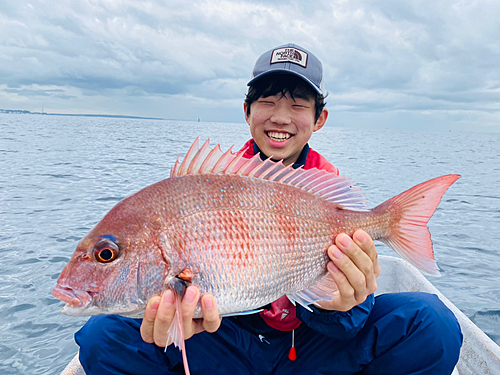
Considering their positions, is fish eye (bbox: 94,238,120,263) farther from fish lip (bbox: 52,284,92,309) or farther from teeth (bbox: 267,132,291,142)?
teeth (bbox: 267,132,291,142)

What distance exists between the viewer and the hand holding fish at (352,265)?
2.07 metres

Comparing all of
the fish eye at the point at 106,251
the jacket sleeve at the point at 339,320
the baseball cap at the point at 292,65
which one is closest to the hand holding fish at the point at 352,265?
the jacket sleeve at the point at 339,320

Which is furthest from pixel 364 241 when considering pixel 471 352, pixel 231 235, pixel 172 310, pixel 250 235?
pixel 471 352

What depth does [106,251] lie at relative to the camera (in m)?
1.74

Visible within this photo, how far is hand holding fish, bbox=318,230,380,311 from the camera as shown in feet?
6.79

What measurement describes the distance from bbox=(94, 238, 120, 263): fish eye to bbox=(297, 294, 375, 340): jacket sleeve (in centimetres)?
140

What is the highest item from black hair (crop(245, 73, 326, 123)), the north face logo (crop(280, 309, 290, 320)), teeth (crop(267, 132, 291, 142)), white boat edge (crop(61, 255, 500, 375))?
black hair (crop(245, 73, 326, 123))

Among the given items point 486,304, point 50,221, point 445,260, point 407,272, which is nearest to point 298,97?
point 407,272

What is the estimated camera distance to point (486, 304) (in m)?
5.58

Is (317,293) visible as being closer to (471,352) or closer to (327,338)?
(327,338)

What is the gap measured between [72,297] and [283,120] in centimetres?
218

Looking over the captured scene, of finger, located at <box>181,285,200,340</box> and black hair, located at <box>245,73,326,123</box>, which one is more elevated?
black hair, located at <box>245,73,326,123</box>

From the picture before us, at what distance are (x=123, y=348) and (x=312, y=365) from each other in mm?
1406

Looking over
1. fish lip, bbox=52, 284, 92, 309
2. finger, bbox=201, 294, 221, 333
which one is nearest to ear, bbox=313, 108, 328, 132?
finger, bbox=201, 294, 221, 333
